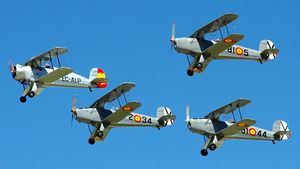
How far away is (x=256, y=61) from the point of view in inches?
2314

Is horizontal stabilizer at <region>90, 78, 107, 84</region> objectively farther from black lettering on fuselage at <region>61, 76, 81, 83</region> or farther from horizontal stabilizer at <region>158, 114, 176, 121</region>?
horizontal stabilizer at <region>158, 114, 176, 121</region>

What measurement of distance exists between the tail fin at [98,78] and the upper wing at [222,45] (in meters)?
8.91

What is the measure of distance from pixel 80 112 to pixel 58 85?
336cm

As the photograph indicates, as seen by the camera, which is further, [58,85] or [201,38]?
[58,85]

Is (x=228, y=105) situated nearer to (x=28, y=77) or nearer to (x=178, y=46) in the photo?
(x=178, y=46)

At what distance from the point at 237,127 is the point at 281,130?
4.46 meters

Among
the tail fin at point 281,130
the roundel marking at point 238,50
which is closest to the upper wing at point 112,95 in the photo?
the roundel marking at point 238,50

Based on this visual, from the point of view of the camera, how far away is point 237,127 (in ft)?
180

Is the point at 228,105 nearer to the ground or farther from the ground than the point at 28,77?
nearer to the ground

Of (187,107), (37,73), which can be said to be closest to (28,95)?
(37,73)

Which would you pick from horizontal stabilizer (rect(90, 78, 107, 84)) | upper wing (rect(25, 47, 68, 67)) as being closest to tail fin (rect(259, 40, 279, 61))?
horizontal stabilizer (rect(90, 78, 107, 84))

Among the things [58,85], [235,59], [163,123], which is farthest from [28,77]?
[235,59]

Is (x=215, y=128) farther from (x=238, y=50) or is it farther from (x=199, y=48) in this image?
(x=238, y=50)

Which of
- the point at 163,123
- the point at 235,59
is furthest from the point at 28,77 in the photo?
the point at 235,59
